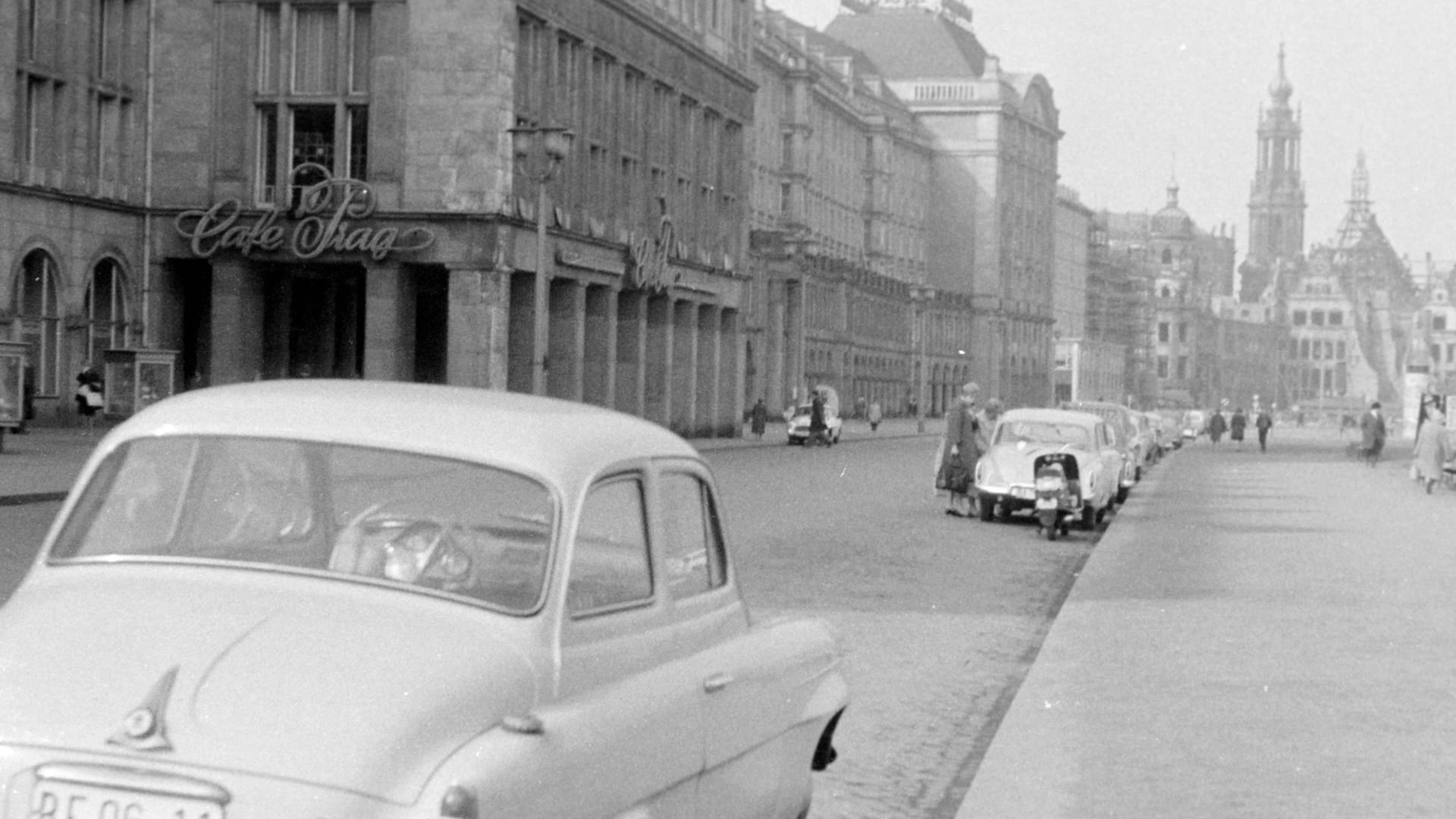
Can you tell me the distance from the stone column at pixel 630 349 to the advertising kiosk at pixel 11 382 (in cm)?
2418

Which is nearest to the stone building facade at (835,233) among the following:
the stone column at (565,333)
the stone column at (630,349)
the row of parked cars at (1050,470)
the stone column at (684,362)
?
the stone column at (684,362)

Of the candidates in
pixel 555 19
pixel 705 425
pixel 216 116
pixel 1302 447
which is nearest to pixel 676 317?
pixel 705 425

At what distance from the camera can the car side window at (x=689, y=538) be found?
21.1ft

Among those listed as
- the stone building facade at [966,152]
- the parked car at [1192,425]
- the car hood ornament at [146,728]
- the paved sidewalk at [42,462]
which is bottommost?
the parked car at [1192,425]

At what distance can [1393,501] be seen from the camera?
38.0 m

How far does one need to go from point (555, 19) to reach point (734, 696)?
1807 inches

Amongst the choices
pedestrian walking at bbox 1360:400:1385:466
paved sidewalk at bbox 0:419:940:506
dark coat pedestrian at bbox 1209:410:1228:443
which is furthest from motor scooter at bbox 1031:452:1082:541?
dark coat pedestrian at bbox 1209:410:1228:443

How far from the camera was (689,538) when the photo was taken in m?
6.68

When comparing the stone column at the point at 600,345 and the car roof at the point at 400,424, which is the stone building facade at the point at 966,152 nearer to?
the stone column at the point at 600,345

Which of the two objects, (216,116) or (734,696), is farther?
(216,116)

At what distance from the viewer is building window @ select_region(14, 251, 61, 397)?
41188 mm

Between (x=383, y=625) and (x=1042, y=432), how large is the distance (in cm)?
2437

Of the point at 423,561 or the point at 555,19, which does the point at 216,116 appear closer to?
the point at 555,19

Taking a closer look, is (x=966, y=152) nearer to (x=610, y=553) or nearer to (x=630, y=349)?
(x=630, y=349)
